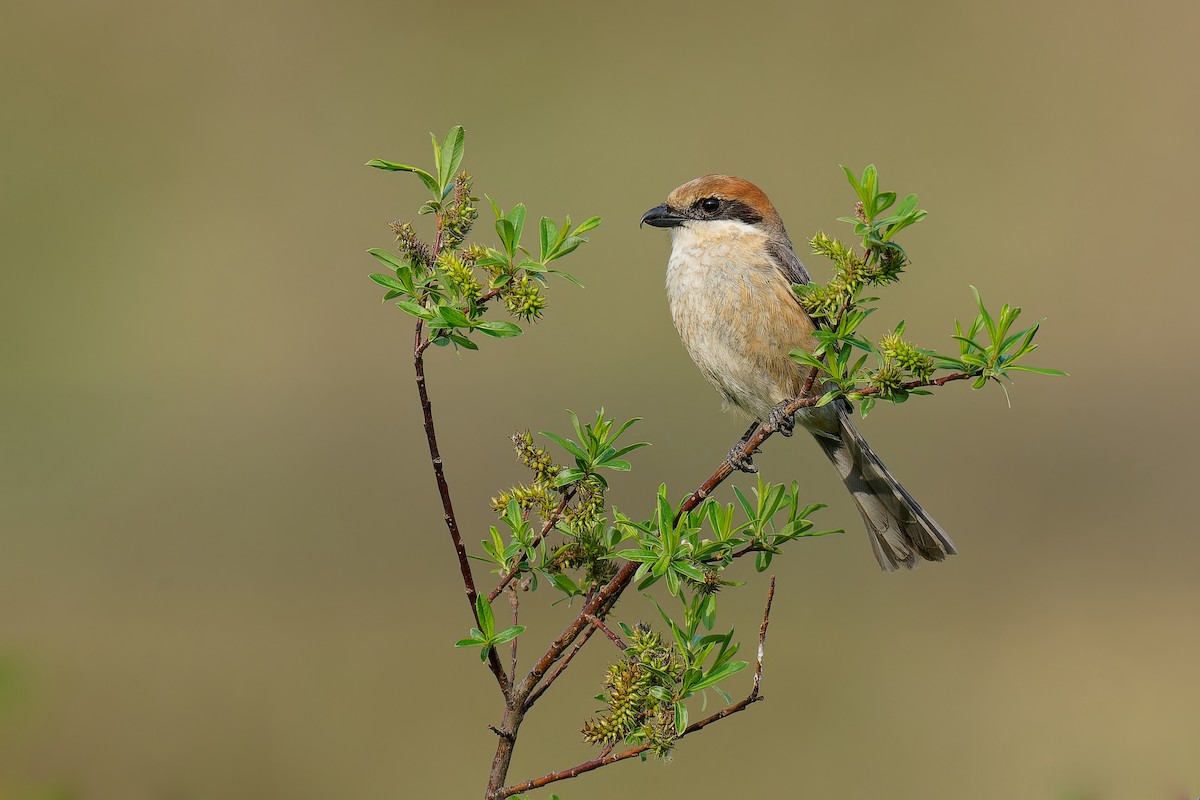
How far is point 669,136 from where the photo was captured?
1189 cm

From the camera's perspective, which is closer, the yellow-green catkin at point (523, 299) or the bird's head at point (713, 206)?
the yellow-green catkin at point (523, 299)

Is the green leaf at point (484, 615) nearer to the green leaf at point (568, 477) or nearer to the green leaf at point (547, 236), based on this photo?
→ the green leaf at point (568, 477)

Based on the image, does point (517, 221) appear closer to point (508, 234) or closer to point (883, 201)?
point (508, 234)

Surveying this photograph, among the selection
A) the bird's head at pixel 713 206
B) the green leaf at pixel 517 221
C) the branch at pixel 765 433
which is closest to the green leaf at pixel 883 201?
the branch at pixel 765 433

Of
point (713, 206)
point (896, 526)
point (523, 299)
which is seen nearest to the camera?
point (523, 299)

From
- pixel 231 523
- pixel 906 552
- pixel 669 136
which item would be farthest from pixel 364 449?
pixel 906 552

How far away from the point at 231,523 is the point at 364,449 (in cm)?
116

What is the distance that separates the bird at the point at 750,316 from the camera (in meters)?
3.61

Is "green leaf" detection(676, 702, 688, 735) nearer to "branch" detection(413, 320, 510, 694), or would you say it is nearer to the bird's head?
"branch" detection(413, 320, 510, 694)

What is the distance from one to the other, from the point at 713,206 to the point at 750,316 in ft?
1.36

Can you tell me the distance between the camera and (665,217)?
3834 millimetres

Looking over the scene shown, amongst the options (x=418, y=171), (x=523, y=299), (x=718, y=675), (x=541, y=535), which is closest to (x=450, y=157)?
(x=418, y=171)

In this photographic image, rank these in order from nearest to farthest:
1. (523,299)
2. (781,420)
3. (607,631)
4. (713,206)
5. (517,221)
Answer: (607,631) → (523,299) → (517,221) → (781,420) → (713,206)

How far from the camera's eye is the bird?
11.8 ft
